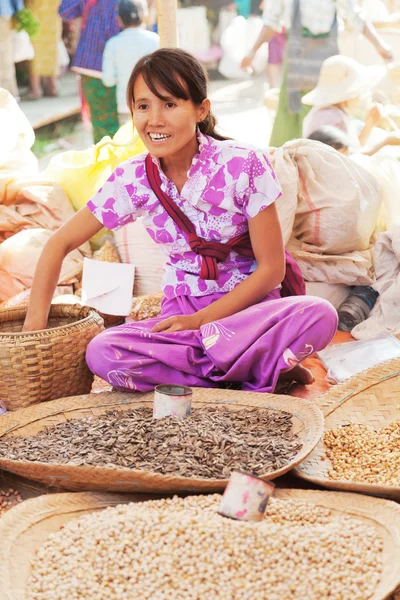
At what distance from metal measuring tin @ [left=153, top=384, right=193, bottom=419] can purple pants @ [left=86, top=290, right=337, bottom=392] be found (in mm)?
303

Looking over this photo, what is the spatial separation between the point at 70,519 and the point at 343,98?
325cm

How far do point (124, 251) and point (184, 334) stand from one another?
118 cm

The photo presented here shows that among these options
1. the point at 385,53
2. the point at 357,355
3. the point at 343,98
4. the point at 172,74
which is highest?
the point at 172,74

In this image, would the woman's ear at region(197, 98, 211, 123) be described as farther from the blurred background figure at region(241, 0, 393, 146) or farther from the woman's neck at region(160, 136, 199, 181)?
the blurred background figure at region(241, 0, 393, 146)

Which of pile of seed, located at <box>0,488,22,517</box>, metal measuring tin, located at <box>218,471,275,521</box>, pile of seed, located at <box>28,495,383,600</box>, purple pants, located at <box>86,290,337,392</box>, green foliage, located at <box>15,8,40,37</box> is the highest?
green foliage, located at <box>15,8,40,37</box>

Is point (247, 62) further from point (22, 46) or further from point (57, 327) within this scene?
point (57, 327)

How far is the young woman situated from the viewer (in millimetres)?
2367

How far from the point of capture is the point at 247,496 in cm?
161

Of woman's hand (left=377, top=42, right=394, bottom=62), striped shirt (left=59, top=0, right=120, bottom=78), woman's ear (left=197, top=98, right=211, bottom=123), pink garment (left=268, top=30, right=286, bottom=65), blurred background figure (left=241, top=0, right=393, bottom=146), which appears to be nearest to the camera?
woman's ear (left=197, top=98, right=211, bottom=123)

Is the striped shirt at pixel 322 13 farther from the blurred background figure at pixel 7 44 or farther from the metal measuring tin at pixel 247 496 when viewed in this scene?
the metal measuring tin at pixel 247 496

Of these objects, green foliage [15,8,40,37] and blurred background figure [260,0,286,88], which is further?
green foliage [15,8,40,37]

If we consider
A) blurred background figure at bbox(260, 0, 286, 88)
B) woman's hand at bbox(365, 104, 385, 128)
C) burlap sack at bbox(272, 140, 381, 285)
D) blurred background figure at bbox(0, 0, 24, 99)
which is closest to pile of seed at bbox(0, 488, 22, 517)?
burlap sack at bbox(272, 140, 381, 285)

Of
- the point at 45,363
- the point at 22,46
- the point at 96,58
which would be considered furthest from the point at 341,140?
the point at 22,46

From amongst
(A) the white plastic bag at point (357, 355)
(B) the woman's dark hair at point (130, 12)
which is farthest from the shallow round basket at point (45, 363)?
(B) the woman's dark hair at point (130, 12)
